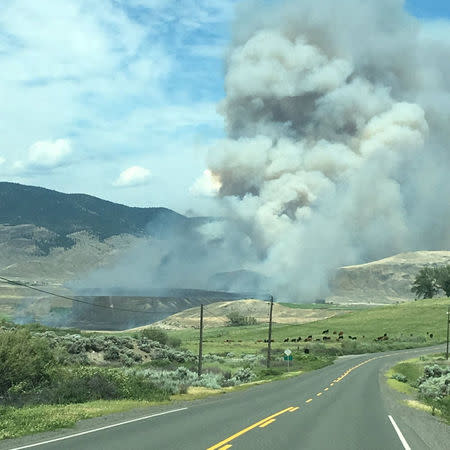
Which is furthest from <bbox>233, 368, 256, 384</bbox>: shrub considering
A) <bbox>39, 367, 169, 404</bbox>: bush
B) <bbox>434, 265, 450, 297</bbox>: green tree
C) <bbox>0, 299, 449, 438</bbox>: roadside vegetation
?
<bbox>434, 265, 450, 297</bbox>: green tree

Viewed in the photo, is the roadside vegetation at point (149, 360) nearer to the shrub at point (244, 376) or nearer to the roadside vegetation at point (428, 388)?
the shrub at point (244, 376)

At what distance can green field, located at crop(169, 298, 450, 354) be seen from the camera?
107m

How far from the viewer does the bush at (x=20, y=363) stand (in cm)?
2698

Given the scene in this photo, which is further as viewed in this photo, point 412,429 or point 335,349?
point 335,349

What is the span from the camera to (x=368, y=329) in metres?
124

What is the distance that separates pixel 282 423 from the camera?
18141 mm

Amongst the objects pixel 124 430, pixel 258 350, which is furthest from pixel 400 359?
pixel 124 430

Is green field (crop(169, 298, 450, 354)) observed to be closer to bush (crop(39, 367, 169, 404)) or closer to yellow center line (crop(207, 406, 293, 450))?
bush (crop(39, 367, 169, 404))

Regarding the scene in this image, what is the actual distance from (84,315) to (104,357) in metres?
110

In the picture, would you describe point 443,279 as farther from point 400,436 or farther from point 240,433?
point 240,433

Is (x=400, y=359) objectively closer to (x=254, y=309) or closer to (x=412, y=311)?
(x=412, y=311)

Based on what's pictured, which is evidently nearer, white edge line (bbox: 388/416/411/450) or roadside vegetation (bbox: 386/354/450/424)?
white edge line (bbox: 388/416/411/450)

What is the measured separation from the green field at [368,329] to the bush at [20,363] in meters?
72.2

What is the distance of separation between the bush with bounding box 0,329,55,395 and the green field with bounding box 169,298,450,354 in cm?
7221
